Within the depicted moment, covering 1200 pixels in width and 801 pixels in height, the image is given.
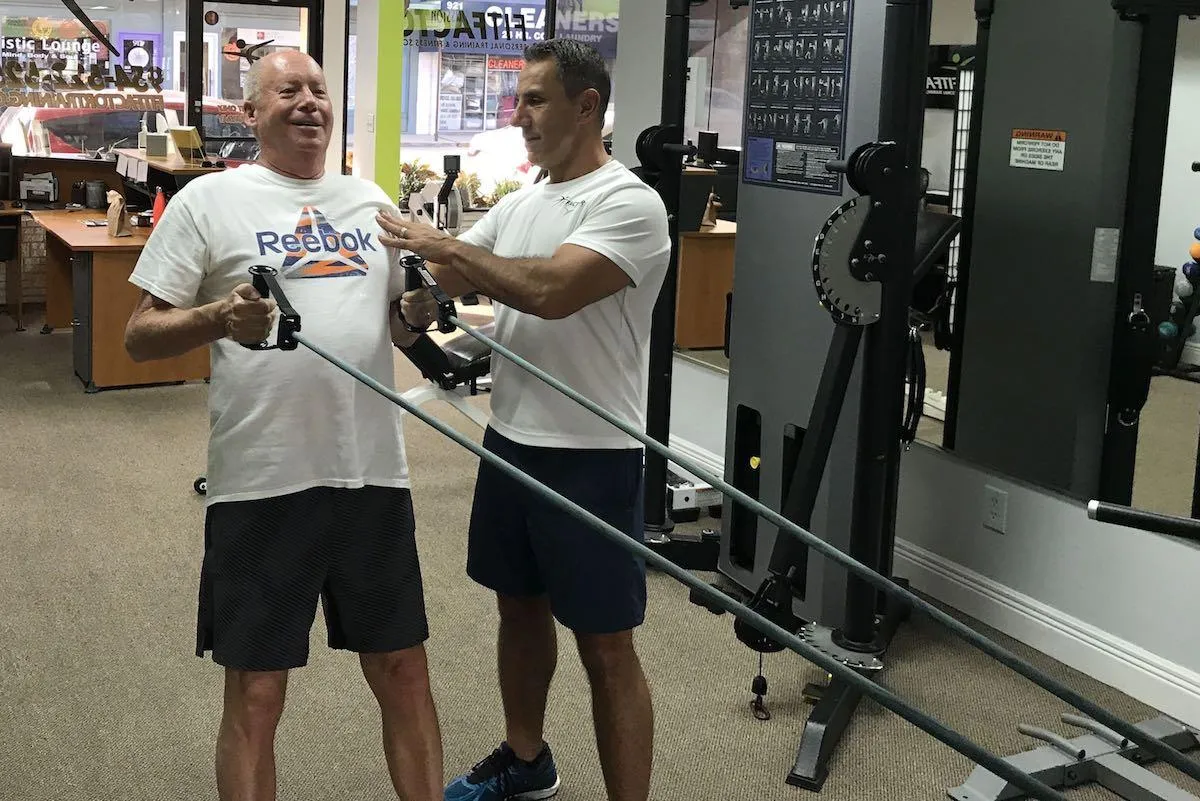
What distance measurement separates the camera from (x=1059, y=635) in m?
3.63

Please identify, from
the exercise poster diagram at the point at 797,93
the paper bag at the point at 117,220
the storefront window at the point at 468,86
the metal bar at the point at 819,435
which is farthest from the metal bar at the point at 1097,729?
the storefront window at the point at 468,86

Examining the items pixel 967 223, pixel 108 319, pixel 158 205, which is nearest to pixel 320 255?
pixel 967 223

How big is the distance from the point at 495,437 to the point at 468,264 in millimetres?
389

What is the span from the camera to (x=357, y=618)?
A: 7.48ft

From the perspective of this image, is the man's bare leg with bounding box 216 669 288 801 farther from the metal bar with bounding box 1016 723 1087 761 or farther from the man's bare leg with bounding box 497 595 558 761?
the metal bar with bounding box 1016 723 1087 761

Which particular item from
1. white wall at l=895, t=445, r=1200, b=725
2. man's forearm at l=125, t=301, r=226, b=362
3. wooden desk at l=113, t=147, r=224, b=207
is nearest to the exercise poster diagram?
white wall at l=895, t=445, r=1200, b=725

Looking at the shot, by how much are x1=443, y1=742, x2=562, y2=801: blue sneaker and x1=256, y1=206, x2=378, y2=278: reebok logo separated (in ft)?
3.60

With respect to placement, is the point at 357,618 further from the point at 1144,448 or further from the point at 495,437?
the point at 1144,448

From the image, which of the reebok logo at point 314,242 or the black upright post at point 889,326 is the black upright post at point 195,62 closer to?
the black upright post at point 889,326

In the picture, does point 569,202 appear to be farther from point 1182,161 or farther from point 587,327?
point 1182,161

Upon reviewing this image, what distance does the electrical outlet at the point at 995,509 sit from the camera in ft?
12.4

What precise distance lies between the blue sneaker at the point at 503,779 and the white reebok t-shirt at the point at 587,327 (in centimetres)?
75

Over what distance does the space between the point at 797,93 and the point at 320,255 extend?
1687mm

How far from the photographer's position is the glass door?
9766 millimetres
